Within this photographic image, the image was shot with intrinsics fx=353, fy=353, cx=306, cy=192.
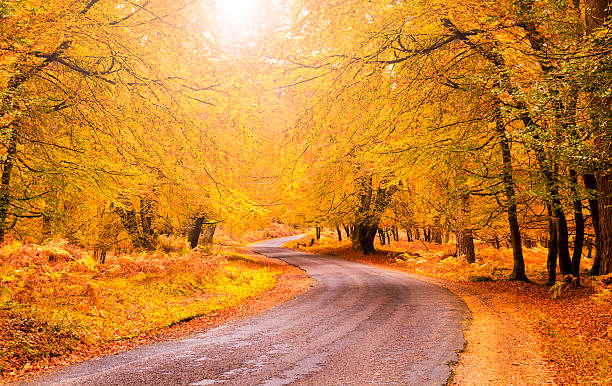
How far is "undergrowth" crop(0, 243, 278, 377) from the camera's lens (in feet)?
20.7

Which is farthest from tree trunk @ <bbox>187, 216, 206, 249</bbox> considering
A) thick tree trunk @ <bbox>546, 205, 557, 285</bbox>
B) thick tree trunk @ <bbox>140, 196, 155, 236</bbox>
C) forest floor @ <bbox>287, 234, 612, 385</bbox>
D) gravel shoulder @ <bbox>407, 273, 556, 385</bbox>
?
thick tree trunk @ <bbox>546, 205, 557, 285</bbox>

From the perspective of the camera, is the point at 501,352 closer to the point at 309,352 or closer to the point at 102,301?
the point at 309,352

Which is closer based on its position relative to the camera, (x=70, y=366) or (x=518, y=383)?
(x=518, y=383)

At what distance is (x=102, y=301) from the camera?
8633mm

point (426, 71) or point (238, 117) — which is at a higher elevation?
point (426, 71)

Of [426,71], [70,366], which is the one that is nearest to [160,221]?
[70,366]

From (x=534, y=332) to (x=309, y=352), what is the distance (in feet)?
15.3

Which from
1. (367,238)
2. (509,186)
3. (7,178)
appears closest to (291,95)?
(509,186)

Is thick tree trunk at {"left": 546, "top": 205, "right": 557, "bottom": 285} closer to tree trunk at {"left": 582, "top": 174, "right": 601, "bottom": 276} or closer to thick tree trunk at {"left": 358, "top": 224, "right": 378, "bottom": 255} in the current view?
tree trunk at {"left": 582, "top": 174, "right": 601, "bottom": 276}

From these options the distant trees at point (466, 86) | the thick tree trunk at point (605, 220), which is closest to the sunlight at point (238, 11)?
the distant trees at point (466, 86)

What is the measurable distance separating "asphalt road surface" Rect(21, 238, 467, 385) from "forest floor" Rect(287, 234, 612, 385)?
0.45 m

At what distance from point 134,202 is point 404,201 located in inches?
648

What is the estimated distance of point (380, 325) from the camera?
7629 mm

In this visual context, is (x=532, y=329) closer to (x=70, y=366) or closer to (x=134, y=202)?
(x=70, y=366)
